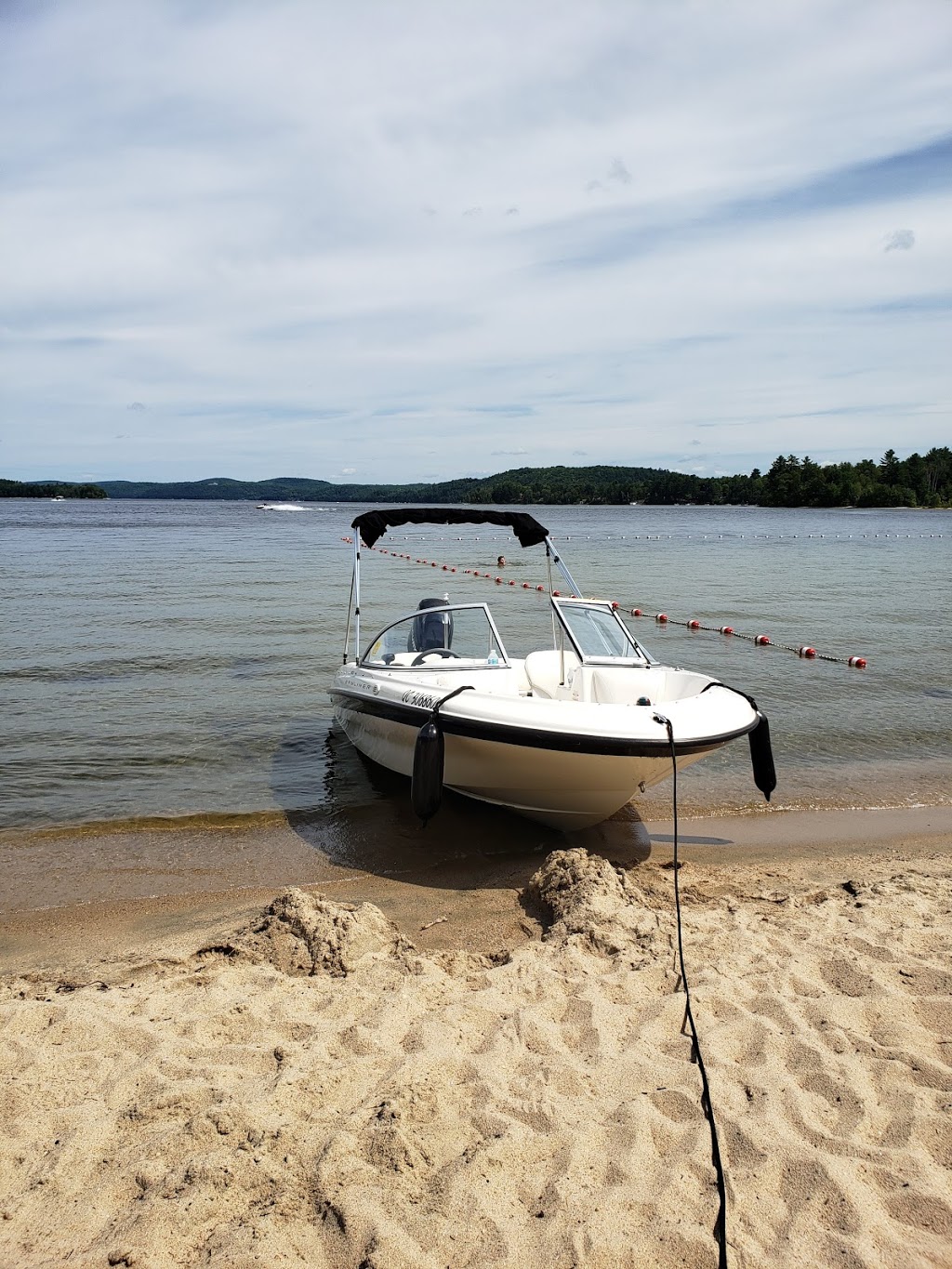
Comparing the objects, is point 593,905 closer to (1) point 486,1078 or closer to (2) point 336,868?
(1) point 486,1078

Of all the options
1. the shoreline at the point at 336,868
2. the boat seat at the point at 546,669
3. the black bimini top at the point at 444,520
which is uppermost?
the black bimini top at the point at 444,520

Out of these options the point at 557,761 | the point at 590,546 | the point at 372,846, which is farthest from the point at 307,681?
the point at 590,546

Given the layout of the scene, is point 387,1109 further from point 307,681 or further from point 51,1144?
point 307,681

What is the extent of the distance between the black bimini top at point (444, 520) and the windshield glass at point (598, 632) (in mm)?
741

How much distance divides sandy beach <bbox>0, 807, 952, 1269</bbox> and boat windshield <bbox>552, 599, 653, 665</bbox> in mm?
2316

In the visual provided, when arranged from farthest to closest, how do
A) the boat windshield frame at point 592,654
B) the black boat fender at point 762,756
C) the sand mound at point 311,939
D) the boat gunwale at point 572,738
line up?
the boat windshield frame at point 592,654
the black boat fender at point 762,756
the boat gunwale at point 572,738
the sand mound at point 311,939

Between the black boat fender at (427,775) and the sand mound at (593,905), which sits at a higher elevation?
the black boat fender at (427,775)

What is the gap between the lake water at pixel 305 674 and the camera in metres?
8.47

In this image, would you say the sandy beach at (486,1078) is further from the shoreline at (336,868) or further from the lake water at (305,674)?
the lake water at (305,674)

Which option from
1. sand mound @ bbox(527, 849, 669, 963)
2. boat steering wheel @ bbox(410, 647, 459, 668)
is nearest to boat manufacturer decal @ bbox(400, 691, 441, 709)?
boat steering wheel @ bbox(410, 647, 459, 668)

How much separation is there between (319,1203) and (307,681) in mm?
10563

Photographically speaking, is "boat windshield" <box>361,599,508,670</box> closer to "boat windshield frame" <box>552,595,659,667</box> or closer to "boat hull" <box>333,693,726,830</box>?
"boat windshield frame" <box>552,595,659,667</box>

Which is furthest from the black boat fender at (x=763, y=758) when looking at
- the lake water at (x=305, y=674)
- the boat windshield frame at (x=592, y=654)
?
the boat windshield frame at (x=592, y=654)

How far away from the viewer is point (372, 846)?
7125 millimetres
